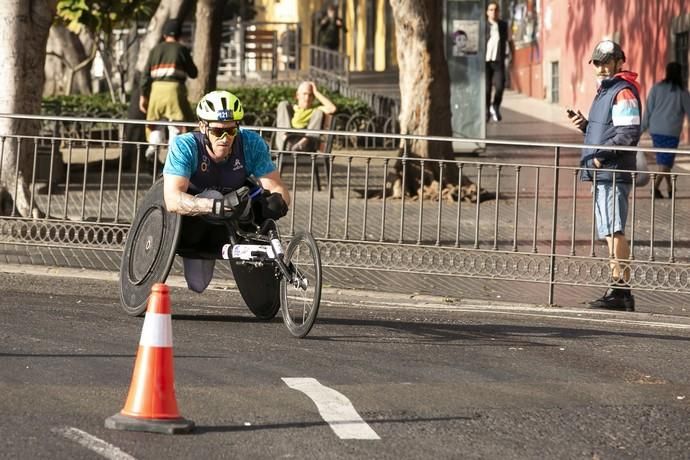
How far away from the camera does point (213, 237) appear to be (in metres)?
10.3

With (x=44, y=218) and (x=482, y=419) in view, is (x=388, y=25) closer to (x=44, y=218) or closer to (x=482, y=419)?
(x=44, y=218)

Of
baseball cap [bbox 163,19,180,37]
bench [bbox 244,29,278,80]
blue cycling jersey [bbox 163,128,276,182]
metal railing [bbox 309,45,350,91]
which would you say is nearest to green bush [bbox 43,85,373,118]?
baseball cap [bbox 163,19,180,37]

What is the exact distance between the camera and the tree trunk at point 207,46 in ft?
81.3

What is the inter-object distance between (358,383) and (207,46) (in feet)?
56.2

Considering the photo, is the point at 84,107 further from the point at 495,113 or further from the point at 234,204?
the point at 234,204

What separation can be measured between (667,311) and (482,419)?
5457 millimetres

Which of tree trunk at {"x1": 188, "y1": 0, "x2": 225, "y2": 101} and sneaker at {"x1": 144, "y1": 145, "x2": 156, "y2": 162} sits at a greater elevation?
tree trunk at {"x1": 188, "y1": 0, "x2": 225, "y2": 101}

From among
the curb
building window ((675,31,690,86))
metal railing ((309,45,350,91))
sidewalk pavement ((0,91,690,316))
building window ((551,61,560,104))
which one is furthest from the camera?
building window ((551,61,560,104))

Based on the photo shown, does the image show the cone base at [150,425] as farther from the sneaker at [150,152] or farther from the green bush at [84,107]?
the green bush at [84,107]

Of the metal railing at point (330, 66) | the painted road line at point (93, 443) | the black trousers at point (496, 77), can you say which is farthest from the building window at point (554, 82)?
the painted road line at point (93, 443)

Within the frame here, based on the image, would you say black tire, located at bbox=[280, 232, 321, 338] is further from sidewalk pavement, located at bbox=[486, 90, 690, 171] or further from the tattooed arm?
sidewalk pavement, located at bbox=[486, 90, 690, 171]

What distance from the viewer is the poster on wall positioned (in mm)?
23609

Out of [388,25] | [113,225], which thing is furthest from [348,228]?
[388,25]

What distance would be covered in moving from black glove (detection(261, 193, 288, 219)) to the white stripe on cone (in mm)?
2793
